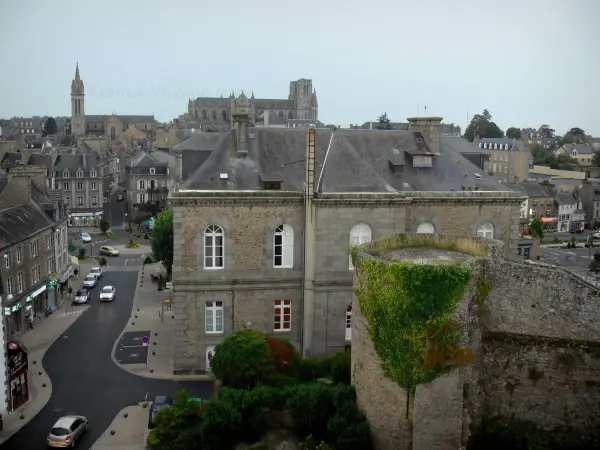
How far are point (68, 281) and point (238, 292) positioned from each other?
2553 centimetres

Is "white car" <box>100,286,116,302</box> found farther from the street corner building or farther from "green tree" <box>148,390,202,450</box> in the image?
"green tree" <box>148,390,202,450</box>

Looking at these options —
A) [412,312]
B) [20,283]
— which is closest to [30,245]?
[20,283]

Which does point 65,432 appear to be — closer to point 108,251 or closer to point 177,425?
point 177,425

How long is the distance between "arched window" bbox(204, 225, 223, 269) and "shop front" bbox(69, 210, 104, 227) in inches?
2324

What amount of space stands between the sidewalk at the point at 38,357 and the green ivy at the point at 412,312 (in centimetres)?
1723

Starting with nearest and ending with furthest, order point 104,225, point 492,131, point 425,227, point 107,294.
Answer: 1. point 425,227
2. point 107,294
3. point 104,225
4. point 492,131

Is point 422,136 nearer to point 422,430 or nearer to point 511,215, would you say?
point 511,215

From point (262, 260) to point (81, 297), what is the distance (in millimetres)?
22422

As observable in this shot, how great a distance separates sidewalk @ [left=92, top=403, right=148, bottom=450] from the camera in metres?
26.1

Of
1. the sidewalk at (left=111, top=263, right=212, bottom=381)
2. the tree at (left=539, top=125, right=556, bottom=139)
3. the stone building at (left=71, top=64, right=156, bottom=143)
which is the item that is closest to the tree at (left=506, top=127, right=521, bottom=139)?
Answer: the tree at (left=539, top=125, right=556, bottom=139)

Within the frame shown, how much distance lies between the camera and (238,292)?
32875 millimetres

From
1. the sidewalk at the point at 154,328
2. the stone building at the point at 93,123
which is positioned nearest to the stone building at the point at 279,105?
the stone building at the point at 93,123

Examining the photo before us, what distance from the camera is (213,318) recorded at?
108 ft

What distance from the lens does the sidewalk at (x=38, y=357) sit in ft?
93.9
